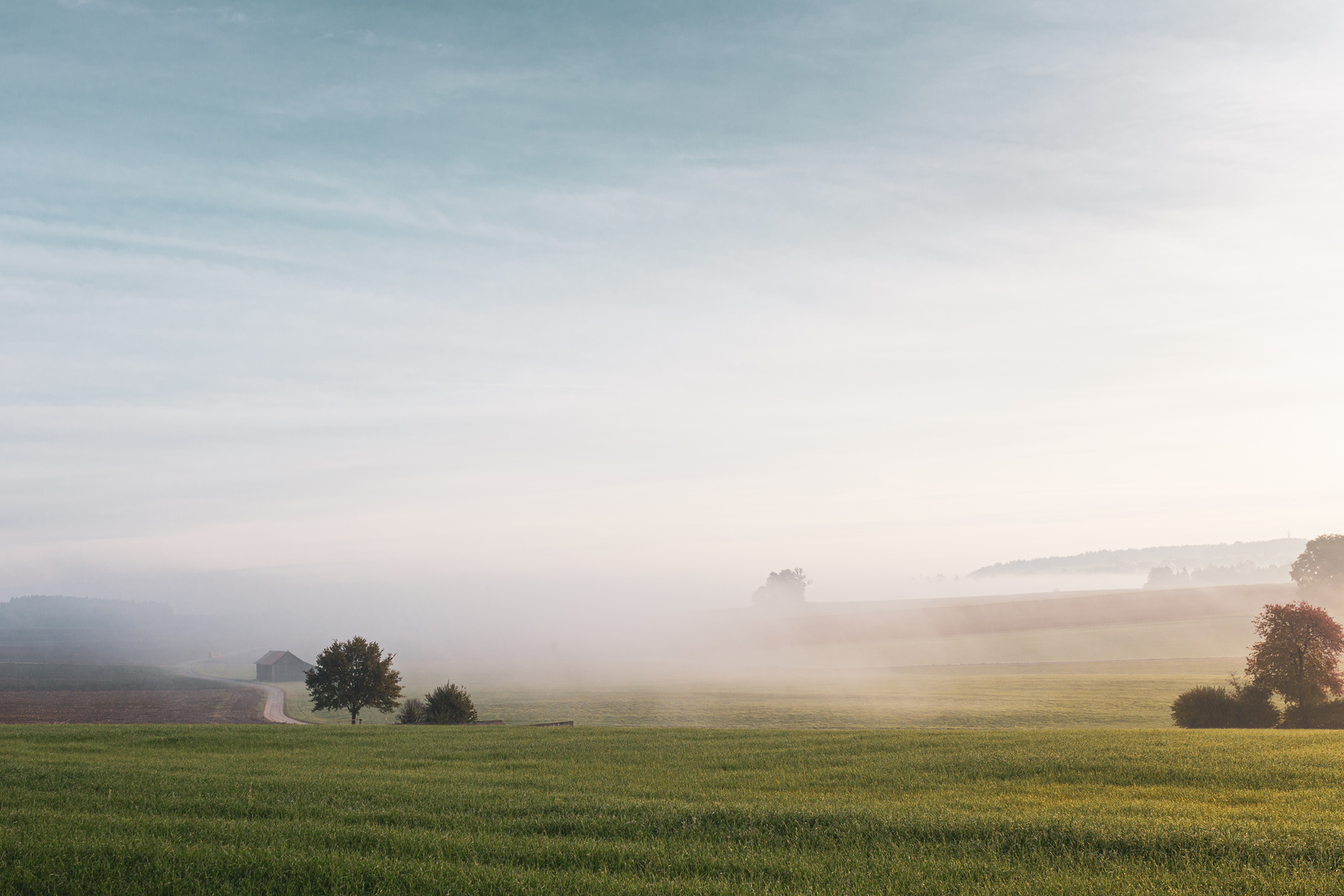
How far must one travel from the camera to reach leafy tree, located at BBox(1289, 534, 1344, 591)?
10306 cm

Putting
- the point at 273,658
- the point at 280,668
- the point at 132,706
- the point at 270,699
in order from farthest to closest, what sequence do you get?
the point at 273,658 < the point at 280,668 < the point at 270,699 < the point at 132,706

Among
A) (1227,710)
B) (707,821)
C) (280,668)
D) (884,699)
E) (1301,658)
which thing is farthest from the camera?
(280,668)

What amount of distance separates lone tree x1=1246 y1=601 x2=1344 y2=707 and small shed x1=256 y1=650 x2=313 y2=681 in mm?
131619

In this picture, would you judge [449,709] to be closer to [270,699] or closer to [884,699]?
[884,699]

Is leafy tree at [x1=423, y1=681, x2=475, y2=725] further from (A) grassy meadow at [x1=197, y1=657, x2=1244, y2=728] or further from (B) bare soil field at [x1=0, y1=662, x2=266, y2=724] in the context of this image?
(B) bare soil field at [x1=0, y1=662, x2=266, y2=724]

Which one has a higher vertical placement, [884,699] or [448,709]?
[448,709]

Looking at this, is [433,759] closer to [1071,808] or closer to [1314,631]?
[1071,808]

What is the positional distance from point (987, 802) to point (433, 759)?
16285 millimetres

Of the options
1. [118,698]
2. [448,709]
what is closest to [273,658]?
[118,698]

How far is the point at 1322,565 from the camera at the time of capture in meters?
105

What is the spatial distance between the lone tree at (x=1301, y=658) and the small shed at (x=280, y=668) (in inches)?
5182

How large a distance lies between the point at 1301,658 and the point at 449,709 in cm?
4250

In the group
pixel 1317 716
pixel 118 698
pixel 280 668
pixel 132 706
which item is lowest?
pixel 280 668

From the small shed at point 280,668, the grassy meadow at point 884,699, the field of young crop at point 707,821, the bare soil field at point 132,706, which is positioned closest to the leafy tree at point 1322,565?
the grassy meadow at point 884,699
